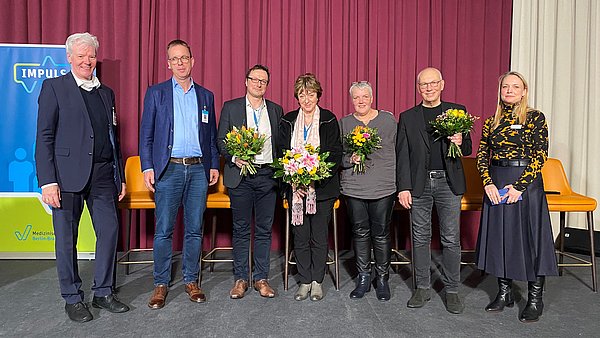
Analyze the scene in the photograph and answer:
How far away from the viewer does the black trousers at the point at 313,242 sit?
3533 millimetres

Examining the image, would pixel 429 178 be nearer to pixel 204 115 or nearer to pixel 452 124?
pixel 452 124

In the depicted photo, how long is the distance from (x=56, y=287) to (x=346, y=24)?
11.8 feet

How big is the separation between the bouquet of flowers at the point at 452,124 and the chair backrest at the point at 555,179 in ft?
5.63

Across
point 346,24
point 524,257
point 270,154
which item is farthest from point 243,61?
point 524,257

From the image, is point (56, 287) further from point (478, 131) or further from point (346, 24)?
point (478, 131)

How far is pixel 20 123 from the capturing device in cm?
459

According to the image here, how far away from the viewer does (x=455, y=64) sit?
5.18m

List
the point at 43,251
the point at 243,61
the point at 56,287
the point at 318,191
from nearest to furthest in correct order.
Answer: the point at 318,191 < the point at 56,287 < the point at 43,251 < the point at 243,61

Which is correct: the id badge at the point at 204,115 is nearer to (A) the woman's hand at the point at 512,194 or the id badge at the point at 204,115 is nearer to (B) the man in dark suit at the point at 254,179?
(B) the man in dark suit at the point at 254,179

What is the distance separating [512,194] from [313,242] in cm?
138

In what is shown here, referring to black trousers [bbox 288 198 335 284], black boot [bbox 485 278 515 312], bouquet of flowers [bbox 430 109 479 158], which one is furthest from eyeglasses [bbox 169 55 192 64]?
black boot [bbox 485 278 515 312]

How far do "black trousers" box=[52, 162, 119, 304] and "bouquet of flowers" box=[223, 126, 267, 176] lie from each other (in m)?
0.82

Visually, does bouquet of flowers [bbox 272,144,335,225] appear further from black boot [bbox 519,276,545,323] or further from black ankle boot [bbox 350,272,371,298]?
black boot [bbox 519,276,545,323]

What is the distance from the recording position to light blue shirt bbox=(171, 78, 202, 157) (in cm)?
340
